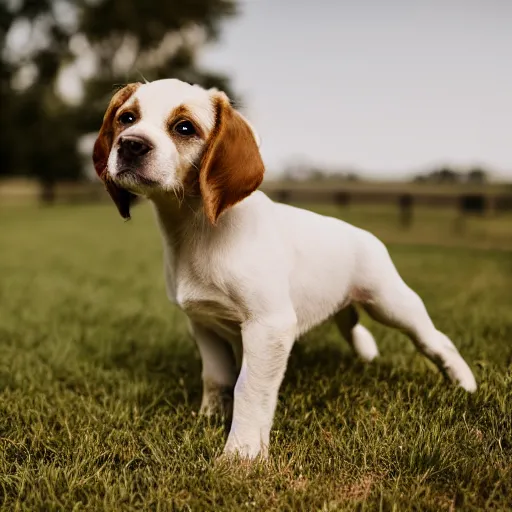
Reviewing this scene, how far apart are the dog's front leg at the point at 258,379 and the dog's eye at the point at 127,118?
0.91 metres

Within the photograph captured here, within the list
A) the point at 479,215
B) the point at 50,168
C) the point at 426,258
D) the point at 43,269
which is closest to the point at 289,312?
the point at 43,269

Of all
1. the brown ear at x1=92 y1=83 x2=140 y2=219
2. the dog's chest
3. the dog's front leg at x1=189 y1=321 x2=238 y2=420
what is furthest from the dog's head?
the dog's front leg at x1=189 y1=321 x2=238 y2=420

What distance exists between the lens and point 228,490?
203 cm

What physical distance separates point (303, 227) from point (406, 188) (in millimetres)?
13793

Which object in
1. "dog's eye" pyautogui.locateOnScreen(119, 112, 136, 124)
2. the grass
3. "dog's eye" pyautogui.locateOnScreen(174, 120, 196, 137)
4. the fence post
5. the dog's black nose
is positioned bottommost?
the fence post

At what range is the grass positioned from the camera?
6.59 feet

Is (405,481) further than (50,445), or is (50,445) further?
(50,445)

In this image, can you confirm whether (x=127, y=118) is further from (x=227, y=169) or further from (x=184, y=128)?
(x=227, y=169)

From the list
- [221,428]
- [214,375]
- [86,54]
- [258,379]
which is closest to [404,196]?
[214,375]

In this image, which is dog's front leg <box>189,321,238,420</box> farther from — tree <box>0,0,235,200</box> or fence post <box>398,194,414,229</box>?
tree <box>0,0,235,200</box>

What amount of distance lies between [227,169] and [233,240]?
12.2 inches

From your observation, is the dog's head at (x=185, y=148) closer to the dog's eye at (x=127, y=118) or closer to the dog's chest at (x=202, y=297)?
the dog's eye at (x=127, y=118)

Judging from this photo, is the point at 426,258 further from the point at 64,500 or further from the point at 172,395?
the point at 64,500

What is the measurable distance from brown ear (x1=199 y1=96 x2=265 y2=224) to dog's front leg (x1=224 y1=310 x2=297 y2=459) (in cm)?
48
